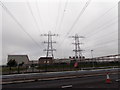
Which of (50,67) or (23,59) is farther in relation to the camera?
(23,59)

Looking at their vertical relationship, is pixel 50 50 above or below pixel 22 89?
above

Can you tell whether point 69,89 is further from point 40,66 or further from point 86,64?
point 86,64

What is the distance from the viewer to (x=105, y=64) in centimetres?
4984

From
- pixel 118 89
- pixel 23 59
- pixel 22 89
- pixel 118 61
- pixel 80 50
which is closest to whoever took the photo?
pixel 118 89

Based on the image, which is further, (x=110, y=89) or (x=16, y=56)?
(x=16, y=56)

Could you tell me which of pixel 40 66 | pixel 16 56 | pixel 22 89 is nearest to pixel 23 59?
pixel 16 56

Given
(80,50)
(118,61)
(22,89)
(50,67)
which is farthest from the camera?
(80,50)

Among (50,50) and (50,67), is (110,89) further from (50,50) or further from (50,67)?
(50,50)

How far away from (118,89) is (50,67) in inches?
1276

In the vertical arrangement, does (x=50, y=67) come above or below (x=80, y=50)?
below

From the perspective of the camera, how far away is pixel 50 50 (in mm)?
50250

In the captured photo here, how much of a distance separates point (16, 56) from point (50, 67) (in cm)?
9525

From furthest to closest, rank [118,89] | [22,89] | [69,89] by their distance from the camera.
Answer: [22,89], [69,89], [118,89]

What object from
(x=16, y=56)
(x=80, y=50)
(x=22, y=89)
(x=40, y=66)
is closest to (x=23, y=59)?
(x=16, y=56)
